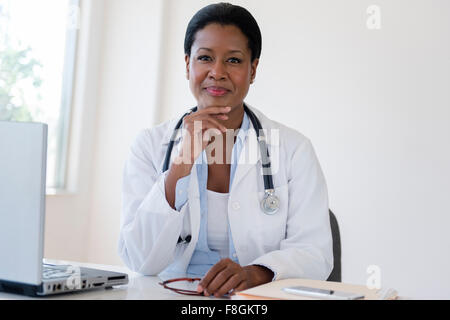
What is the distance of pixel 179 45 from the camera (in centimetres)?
359

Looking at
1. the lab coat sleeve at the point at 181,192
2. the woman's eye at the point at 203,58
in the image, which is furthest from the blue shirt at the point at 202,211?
the woman's eye at the point at 203,58

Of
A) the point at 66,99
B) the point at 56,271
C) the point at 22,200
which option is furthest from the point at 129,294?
the point at 66,99

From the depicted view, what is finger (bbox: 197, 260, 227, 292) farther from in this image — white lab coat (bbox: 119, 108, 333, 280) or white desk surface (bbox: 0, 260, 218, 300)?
white lab coat (bbox: 119, 108, 333, 280)

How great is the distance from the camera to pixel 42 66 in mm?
3168

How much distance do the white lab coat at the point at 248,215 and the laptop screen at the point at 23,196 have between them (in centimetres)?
52

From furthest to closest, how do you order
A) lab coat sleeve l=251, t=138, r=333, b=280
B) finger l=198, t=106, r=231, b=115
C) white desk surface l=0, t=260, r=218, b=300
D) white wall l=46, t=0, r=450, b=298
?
white wall l=46, t=0, r=450, b=298 → finger l=198, t=106, r=231, b=115 → lab coat sleeve l=251, t=138, r=333, b=280 → white desk surface l=0, t=260, r=218, b=300

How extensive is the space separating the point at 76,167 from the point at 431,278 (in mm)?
2163

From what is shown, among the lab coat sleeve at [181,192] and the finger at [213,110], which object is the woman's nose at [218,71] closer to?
the finger at [213,110]

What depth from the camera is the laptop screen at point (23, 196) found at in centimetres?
91

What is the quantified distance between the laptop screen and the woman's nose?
0.77 metres

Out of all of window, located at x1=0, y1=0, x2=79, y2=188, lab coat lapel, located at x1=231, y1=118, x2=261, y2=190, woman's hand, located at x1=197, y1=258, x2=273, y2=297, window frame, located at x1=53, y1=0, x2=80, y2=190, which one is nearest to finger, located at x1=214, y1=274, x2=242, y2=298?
woman's hand, located at x1=197, y1=258, x2=273, y2=297

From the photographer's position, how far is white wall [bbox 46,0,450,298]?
9.39 ft

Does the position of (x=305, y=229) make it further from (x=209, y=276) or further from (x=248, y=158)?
(x=209, y=276)

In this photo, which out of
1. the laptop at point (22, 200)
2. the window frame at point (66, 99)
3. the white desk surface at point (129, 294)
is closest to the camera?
the laptop at point (22, 200)
